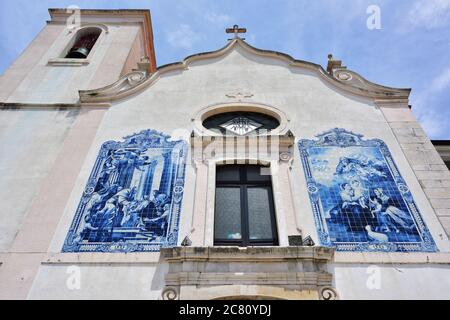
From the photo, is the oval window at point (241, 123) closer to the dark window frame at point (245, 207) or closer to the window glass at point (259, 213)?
the dark window frame at point (245, 207)

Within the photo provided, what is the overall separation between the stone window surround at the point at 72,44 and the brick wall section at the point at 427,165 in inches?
387

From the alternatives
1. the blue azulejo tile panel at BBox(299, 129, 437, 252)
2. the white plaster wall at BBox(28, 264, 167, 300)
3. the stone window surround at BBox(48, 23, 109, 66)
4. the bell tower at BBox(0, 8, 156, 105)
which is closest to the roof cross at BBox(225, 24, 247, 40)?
the bell tower at BBox(0, 8, 156, 105)

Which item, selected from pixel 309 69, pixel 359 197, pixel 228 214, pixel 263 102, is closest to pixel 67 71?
pixel 263 102

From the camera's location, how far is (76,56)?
13.0 m

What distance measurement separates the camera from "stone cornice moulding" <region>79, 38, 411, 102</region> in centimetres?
952

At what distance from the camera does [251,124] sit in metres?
9.17

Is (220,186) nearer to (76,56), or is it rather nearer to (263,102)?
(263,102)

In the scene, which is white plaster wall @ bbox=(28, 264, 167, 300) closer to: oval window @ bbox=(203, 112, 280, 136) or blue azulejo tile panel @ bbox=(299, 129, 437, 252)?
blue azulejo tile panel @ bbox=(299, 129, 437, 252)

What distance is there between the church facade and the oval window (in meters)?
0.05

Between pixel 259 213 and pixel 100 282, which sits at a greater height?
pixel 259 213

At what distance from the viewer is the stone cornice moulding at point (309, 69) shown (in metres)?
9.52

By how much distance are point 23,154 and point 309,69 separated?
7901 millimetres
